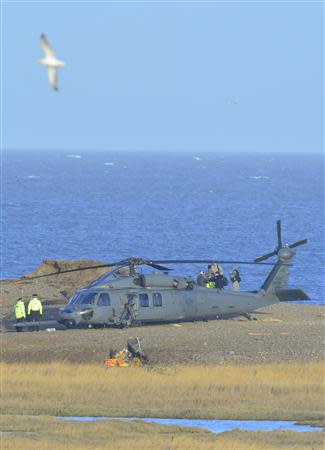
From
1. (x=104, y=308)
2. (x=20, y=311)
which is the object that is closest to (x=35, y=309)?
(x=20, y=311)

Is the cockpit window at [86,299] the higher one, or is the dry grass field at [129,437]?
the cockpit window at [86,299]

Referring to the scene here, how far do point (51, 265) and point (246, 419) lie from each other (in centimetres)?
2764

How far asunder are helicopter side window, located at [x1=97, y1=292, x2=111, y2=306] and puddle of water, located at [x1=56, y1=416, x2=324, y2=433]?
1050cm

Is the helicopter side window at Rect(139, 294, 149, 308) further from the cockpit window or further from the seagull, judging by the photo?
the seagull

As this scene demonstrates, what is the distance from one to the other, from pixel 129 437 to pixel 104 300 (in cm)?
1284

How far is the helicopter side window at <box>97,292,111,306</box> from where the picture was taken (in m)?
39.9

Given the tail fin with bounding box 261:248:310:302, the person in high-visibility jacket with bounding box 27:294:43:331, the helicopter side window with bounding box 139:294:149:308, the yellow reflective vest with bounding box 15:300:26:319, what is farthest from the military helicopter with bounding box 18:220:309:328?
the yellow reflective vest with bounding box 15:300:26:319

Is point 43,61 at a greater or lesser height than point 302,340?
greater

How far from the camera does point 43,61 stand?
17.1 m

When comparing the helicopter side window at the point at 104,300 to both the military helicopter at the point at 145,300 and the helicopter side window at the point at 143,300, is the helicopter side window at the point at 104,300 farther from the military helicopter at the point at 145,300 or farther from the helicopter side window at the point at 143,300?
the helicopter side window at the point at 143,300

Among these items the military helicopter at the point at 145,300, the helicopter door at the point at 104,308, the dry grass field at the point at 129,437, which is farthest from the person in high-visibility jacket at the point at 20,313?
the dry grass field at the point at 129,437

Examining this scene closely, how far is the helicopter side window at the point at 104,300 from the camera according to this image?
39875 millimetres

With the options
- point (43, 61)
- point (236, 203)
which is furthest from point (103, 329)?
point (236, 203)

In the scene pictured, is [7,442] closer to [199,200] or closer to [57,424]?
[57,424]
